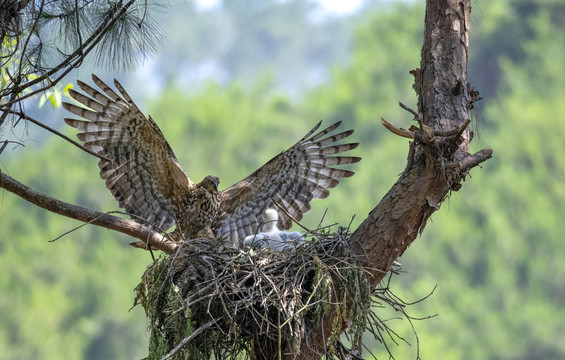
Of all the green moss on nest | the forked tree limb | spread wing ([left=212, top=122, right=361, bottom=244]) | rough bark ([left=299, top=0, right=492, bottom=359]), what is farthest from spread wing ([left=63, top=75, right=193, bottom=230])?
rough bark ([left=299, top=0, right=492, bottom=359])

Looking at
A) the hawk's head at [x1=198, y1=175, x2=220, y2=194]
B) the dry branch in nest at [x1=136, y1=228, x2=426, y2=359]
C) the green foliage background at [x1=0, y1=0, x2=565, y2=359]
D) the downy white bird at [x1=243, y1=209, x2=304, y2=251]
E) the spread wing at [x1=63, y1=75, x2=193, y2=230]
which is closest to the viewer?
the dry branch in nest at [x1=136, y1=228, x2=426, y2=359]

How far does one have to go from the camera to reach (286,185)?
6.61 metres

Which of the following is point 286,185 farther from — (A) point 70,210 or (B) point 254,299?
(A) point 70,210

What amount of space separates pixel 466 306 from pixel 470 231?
2.82 meters

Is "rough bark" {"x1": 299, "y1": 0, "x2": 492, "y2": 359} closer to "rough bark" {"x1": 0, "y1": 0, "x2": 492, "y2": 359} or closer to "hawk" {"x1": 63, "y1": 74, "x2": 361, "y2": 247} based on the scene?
"rough bark" {"x1": 0, "y1": 0, "x2": 492, "y2": 359}

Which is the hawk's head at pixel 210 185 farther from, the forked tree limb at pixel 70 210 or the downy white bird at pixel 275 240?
the forked tree limb at pixel 70 210

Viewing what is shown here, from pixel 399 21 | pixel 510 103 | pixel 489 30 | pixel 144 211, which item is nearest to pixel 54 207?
pixel 144 211

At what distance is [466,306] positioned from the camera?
2550cm

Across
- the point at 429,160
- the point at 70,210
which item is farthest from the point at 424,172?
the point at 70,210

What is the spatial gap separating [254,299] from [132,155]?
1996 mm

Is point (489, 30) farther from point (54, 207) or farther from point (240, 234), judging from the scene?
point (54, 207)

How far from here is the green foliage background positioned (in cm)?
2477

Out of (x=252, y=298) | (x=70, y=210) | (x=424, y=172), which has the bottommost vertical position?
(x=252, y=298)

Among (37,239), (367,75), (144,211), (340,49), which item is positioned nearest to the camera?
(144,211)
